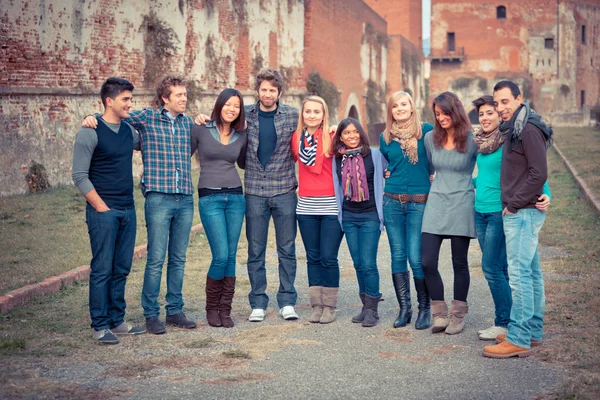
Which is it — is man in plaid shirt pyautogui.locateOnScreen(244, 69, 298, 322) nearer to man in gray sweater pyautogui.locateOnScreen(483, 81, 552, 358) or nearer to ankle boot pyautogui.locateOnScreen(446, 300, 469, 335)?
ankle boot pyautogui.locateOnScreen(446, 300, 469, 335)

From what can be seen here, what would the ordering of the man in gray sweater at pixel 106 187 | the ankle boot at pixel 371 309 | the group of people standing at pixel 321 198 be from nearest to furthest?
the group of people standing at pixel 321 198
the man in gray sweater at pixel 106 187
the ankle boot at pixel 371 309

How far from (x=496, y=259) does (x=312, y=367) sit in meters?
1.45

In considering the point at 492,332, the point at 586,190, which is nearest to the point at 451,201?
the point at 492,332

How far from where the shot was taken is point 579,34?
2026 inches

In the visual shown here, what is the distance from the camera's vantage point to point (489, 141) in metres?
5.08

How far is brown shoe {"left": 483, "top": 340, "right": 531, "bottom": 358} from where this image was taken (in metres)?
4.70

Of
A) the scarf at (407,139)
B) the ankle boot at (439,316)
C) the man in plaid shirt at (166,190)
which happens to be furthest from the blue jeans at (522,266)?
the man in plaid shirt at (166,190)

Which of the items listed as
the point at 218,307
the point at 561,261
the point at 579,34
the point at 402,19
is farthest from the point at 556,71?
the point at 218,307

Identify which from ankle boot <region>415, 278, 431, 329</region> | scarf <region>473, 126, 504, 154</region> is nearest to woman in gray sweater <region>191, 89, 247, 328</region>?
ankle boot <region>415, 278, 431, 329</region>

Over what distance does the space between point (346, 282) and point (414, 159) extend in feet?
6.84

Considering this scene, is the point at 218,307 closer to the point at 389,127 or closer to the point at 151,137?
the point at 151,137

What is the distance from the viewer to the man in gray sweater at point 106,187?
504 cm

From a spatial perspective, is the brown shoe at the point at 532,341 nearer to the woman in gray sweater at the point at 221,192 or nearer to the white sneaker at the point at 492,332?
the white sneaker at the point at 492,332

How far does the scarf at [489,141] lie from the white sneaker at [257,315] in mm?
1937
